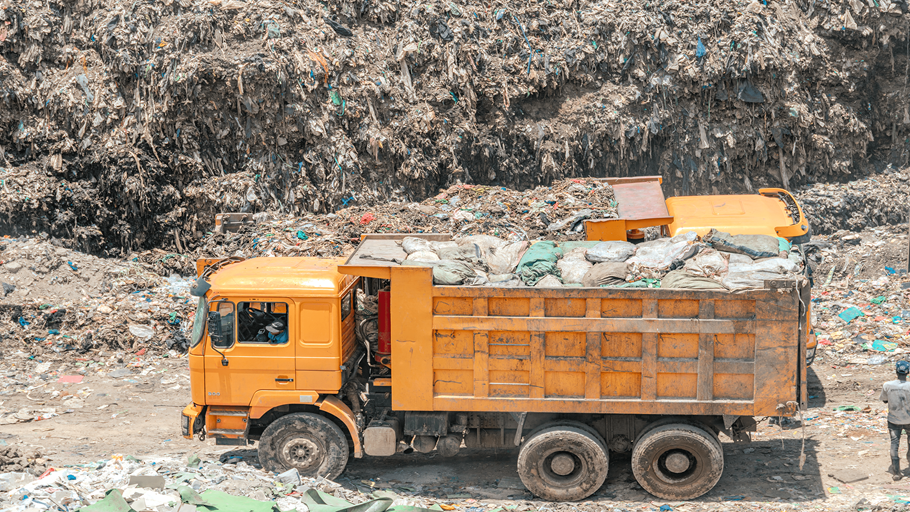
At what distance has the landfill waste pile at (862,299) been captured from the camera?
9.15 metres

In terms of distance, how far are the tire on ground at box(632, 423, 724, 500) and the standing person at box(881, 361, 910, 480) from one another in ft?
5.16

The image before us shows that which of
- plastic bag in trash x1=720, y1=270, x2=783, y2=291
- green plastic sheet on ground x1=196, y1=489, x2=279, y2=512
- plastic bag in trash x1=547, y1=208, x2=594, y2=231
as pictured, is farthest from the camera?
plastic bag in trash x1=547, y1=208, x2=594, y2=231

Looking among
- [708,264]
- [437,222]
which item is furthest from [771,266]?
[437,222]

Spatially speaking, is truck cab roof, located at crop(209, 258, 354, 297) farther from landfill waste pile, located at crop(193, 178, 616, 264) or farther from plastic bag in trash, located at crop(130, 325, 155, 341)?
landfill waste pile, located at crop(193, 178, 616, 264)

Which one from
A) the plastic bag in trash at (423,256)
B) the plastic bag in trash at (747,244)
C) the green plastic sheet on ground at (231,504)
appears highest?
the plastic bag in trash at (747,244)

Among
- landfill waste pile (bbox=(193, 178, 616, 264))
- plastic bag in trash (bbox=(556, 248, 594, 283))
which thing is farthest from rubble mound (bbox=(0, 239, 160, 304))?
plastic bag in trash (bbox=(556, 248, 594, 283))

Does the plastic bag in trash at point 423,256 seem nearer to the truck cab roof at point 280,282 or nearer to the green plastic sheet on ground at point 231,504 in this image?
the truck cab roof at point 280,282

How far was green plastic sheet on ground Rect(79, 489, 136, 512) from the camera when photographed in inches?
188

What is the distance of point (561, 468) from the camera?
5.90m

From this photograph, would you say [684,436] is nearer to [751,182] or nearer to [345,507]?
[345,507]

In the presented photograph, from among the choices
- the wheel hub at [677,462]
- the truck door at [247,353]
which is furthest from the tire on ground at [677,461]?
the truck door at [247,353]

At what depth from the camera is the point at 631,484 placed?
20.4ft

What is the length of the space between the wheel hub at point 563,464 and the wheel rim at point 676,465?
2.19 feet

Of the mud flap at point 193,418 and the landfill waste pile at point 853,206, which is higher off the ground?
the landfill waste pile at point 853,206
